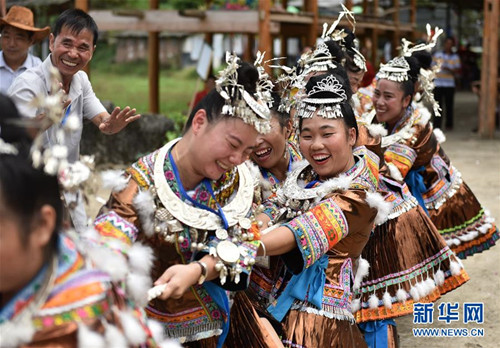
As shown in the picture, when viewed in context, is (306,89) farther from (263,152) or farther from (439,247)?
(439,247)

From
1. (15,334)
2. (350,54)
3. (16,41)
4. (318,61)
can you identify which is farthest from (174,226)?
(16,41)

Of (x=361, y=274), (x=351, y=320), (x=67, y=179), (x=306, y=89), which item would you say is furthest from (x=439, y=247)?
(x=67, y=179)

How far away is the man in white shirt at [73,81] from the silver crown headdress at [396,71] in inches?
68.0

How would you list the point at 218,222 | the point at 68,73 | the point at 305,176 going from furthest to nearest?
the point at 68,73 → the point at 305,176 → the point at 218,222

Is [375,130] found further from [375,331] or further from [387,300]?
[375,331]

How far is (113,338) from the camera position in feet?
5.74

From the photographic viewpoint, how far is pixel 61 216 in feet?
5.78

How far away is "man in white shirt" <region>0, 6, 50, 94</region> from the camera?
16.2 feet

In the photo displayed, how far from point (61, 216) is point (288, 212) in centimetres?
152

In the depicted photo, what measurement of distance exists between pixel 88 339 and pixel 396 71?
338 cm

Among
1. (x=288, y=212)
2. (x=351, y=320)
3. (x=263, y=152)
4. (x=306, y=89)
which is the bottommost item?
(x=351, y=320)

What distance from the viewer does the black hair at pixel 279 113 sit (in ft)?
11.4

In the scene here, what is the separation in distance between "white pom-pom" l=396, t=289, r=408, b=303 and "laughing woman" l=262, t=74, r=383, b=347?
2.95ft

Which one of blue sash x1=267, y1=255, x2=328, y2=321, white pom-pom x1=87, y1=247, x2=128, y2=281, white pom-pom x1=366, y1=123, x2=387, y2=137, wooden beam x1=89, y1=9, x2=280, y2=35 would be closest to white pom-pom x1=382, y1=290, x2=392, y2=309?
white pom-pom x1=366, y1=123, x2=387, y2=137
